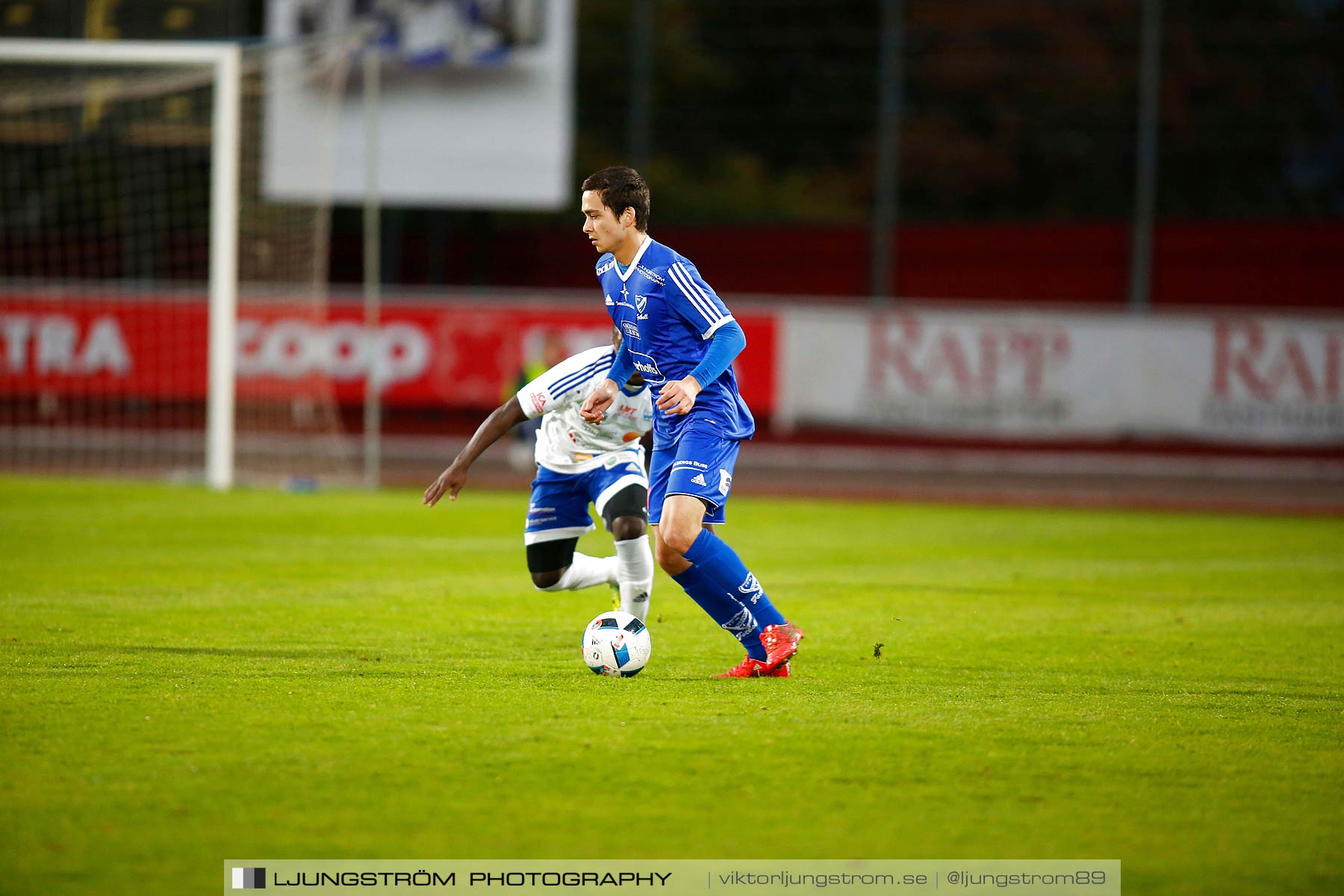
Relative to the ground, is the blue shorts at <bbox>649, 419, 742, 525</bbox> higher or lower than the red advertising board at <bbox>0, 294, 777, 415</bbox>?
lower

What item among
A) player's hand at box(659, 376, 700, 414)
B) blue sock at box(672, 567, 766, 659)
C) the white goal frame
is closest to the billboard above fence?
the white goal frame

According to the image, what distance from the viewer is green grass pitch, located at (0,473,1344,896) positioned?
14.5 feet

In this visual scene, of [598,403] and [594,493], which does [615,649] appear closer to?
[598,403]

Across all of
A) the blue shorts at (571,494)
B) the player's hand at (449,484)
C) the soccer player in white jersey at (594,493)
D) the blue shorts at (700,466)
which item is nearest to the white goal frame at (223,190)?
the soccer player in white jersey at (594,493)

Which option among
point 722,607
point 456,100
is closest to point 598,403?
point 722,607

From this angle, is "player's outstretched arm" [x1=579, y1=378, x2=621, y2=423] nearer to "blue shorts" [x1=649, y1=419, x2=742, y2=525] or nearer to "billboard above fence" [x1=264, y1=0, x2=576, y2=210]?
"blue shorts" [x1=649, y1=419, x2=742, y2=525]

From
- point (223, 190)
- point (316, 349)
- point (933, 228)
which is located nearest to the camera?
point (223, 190)

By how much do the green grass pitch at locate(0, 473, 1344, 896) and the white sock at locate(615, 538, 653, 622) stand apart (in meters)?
0.30

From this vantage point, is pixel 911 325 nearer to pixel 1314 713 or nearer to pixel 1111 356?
pixel 1111 356

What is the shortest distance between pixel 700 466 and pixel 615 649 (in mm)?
917

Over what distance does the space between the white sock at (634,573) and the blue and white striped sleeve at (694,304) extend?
5.09ft

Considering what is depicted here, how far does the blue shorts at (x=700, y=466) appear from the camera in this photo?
6.55 meters

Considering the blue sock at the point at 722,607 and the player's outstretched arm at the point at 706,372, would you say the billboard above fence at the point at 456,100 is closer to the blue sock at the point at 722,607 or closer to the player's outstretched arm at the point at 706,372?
the player's outstretched arm at the point at 706,372

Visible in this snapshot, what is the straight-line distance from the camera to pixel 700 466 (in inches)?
259
